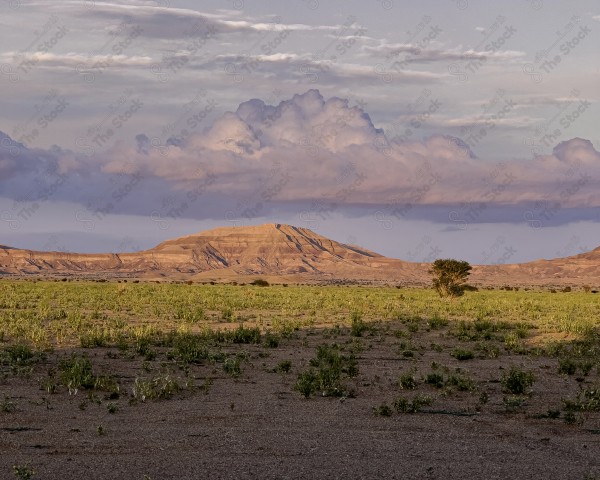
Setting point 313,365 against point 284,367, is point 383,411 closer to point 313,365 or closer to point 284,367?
point 284,367

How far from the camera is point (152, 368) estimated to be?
21.3 m

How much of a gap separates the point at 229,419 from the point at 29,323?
2138 centimetres

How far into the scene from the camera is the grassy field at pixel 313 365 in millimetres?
16500

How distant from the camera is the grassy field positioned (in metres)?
16.5

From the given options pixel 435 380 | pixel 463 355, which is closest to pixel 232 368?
Result: pixel 435 380

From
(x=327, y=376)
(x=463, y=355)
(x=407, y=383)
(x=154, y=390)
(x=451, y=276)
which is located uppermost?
(x=451, y=276)

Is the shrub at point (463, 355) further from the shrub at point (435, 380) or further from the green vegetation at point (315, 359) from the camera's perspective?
the shrub at point (435, 380)

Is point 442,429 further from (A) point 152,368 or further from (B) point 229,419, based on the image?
(A) point 152,368

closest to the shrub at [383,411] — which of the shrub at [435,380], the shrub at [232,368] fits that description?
the shrub at [435,380]

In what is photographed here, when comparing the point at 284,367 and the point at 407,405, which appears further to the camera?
Answer: the point at 284,367

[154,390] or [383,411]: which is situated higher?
[154,390]

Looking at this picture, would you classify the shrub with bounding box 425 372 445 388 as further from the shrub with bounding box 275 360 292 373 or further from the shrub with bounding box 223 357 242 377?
the shrub with bounding box 223 357 242 377

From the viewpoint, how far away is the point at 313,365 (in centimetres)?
2181

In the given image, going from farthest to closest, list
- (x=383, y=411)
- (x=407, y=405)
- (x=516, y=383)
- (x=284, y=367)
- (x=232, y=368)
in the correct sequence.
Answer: (x=284, y=367) → (x=232, y=368) → (x=516, y=383) → (x=407, y=405) → (x=383, y=411)
